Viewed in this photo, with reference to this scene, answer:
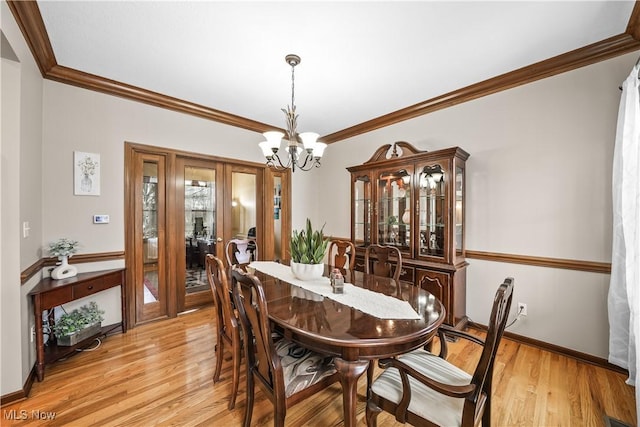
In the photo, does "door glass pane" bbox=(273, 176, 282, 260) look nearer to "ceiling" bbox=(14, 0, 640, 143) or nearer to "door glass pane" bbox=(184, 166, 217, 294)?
"door glass pane" bbox=(184, 166, 217, 294)

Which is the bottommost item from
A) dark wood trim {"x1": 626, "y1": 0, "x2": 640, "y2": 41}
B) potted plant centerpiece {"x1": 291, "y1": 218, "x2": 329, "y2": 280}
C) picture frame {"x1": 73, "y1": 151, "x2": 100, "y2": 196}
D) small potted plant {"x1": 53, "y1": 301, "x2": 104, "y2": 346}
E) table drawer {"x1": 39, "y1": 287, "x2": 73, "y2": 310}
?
small potted plant {"x1": 53, "y1": 301, "x2": 104, "y2": 346}

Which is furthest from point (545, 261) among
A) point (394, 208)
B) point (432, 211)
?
point (394, 208)

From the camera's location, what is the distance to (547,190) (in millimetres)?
2449

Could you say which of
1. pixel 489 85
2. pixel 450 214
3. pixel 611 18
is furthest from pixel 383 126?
pixel 611 18

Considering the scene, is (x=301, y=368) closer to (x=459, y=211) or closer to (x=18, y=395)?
(x=18, y=395)

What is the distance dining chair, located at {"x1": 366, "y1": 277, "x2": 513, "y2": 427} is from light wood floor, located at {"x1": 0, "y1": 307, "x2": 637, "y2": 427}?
53 cm

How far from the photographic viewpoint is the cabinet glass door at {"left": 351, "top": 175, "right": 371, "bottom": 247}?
3.56m

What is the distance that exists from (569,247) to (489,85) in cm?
172

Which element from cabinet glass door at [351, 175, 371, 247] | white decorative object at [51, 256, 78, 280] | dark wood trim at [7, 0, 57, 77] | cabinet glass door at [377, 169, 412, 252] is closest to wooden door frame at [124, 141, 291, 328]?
white decorative object at [51, 256, 78, 280]

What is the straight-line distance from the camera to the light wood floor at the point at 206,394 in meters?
1.67

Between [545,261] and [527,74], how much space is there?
1755 millimetres

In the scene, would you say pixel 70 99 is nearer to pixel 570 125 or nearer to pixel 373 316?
pixel 373 316

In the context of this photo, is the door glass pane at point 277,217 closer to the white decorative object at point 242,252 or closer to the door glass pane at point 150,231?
the white decorative object at point 242,252

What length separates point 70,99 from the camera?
2.61 metres
